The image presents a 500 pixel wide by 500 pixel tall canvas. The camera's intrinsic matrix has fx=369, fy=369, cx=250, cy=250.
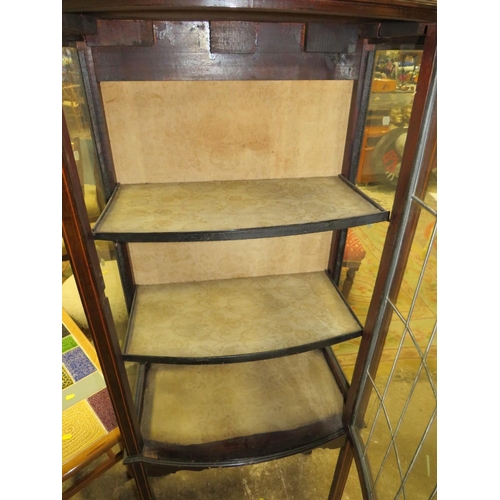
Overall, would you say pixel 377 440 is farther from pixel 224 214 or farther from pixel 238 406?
pixel 224 214

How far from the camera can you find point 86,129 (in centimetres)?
105

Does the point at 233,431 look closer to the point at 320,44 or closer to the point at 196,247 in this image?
the point at 196,247

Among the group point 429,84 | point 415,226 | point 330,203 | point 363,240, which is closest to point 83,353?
point 330,203

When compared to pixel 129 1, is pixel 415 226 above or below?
below

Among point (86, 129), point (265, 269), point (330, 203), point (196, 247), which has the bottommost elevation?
point (265, 269)

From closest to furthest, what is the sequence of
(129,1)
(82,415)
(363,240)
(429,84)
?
1. (129,1)
2. (429,84)
3. (82,415)
4. (363,240)

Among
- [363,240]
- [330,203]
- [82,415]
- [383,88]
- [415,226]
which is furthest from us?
[363,240]

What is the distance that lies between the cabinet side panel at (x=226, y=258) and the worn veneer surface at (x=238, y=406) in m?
0.41

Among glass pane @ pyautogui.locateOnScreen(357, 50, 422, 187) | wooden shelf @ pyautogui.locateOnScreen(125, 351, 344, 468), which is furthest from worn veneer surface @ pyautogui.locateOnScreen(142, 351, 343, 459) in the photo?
glass pane @ pyautogui.locateOnScreen(357, 50, 422, 187)

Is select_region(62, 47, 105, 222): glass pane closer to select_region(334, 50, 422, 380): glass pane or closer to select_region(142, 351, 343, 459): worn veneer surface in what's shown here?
select_region(142, 351, 343, 459): worn veneer surface

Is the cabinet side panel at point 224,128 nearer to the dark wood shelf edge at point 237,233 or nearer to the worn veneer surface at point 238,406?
the dark wood shelf edge at point 237,233

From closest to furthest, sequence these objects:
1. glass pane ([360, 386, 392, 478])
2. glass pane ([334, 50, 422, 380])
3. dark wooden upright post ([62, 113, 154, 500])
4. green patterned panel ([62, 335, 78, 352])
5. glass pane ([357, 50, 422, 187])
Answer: dark wooden upright post ([62, 113, 154, 500]) < glass pane ([360, 386, 392, 478]) < green patterned panel ([62, 335, 78, 352]) < glass pane ([334, 50, 422, 380]) < glass pane ([357, 50, 422, 187])

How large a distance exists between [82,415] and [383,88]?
2.54m

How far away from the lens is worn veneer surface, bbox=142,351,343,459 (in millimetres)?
1275
